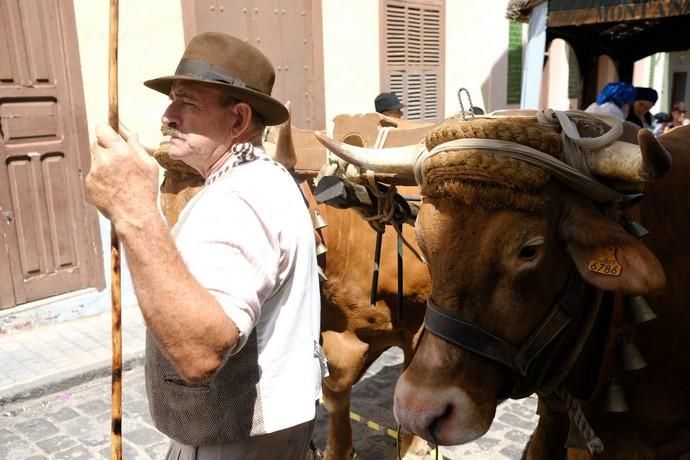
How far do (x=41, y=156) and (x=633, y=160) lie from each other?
5670 millimetres

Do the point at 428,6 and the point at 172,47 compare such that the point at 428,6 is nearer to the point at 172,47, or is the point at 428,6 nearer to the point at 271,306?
the point at 172,47

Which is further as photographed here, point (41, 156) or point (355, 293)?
point (41, 156)

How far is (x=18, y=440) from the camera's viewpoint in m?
4.33

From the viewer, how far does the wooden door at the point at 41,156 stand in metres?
5.78

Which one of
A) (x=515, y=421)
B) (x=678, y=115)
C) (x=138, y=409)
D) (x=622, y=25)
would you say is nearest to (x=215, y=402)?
(x=515, y=421)

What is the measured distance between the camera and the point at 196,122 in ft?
6.25

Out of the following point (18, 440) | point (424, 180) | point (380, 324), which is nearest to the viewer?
point (424, 180)

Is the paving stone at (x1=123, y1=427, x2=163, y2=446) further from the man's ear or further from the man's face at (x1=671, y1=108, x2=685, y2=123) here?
the man's face at (x1=671, y1=108, x2=685, y2=123)

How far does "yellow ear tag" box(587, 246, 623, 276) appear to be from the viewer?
1.71 metres

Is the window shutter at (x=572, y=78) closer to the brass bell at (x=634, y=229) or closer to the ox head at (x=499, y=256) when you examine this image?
the brass bell at (x=634, y=229)

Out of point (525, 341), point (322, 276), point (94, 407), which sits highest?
point (525, 341)

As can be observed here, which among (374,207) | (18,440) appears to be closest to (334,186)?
(374,207)

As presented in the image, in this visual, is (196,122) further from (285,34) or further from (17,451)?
(285,34)

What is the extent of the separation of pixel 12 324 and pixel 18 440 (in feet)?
6.28
